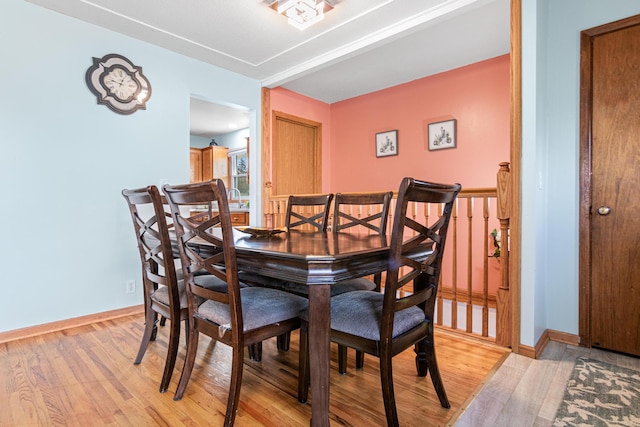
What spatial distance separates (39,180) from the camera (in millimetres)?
2500

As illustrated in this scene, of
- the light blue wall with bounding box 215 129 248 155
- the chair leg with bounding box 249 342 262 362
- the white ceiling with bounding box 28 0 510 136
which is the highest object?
the white ceiling with bounding box 28 0 510 136

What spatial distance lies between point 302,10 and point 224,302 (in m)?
2.12

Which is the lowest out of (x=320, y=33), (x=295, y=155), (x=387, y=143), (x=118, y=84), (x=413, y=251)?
(x=413, y=251)

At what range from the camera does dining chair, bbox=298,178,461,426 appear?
1.25 m

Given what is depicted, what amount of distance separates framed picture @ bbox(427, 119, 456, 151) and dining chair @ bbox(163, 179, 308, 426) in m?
2.99

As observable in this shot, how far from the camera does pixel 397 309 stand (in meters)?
1.31

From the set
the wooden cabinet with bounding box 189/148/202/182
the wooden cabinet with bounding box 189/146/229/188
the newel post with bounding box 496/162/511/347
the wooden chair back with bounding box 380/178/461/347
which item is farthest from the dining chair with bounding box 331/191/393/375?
the wooden cabinet with bounding box 189/148/202/182

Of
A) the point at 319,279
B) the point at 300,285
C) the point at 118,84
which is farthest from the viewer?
the point at 118,84

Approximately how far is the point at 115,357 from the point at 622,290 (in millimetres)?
3171

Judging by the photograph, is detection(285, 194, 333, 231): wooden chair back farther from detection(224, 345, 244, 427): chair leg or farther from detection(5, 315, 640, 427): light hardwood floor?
detection(224, 345, 244, 427): chair leg

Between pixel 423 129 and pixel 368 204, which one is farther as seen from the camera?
pixel 423 129

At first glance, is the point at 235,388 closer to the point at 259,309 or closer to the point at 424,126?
the point at 259,309

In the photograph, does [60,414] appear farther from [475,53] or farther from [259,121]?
[475,53]

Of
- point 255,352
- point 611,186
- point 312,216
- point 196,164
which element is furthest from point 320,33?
point 196,164
